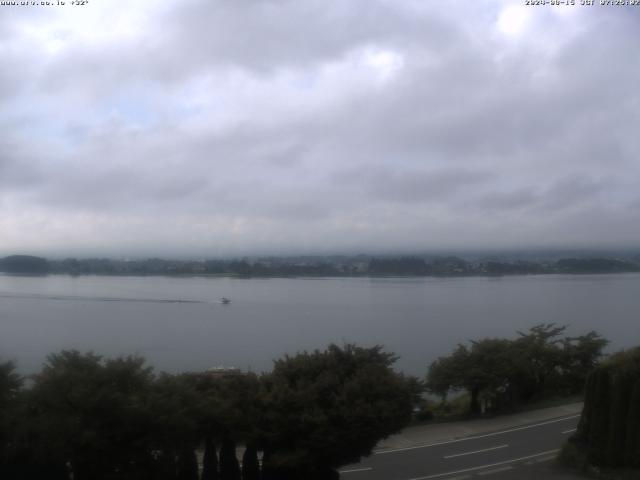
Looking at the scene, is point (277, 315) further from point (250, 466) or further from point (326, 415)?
point (326, 415)

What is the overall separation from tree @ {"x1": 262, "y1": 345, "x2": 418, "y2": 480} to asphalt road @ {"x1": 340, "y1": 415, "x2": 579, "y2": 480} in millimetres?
2370

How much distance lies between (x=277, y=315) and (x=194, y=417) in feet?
111

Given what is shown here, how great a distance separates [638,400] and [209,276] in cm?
5552

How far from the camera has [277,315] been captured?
44.9 m

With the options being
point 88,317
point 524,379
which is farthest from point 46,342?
point 524,379

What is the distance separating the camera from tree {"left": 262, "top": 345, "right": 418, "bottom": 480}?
37.1ft

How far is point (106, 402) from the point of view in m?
10.5

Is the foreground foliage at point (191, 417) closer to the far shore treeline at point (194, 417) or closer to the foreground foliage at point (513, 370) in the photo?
the far shore treeline at point (194, 417)

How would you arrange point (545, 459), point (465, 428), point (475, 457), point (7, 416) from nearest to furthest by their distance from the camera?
point (7, 416)
point (545, 459)
point (475, 457)
point (465, 428)

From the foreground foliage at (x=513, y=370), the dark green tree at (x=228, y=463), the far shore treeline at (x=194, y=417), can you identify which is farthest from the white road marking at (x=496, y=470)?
the foreground foliage at (x=513, y=370)

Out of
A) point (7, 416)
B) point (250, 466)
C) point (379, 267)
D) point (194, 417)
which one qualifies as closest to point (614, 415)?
point (250, 466)

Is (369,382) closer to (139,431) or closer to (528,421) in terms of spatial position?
(139,431)

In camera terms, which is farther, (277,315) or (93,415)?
(277,315)

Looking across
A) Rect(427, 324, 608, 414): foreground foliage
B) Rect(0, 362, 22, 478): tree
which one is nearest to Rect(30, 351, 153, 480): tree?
Rect(0, 362, 22, 478): tree
